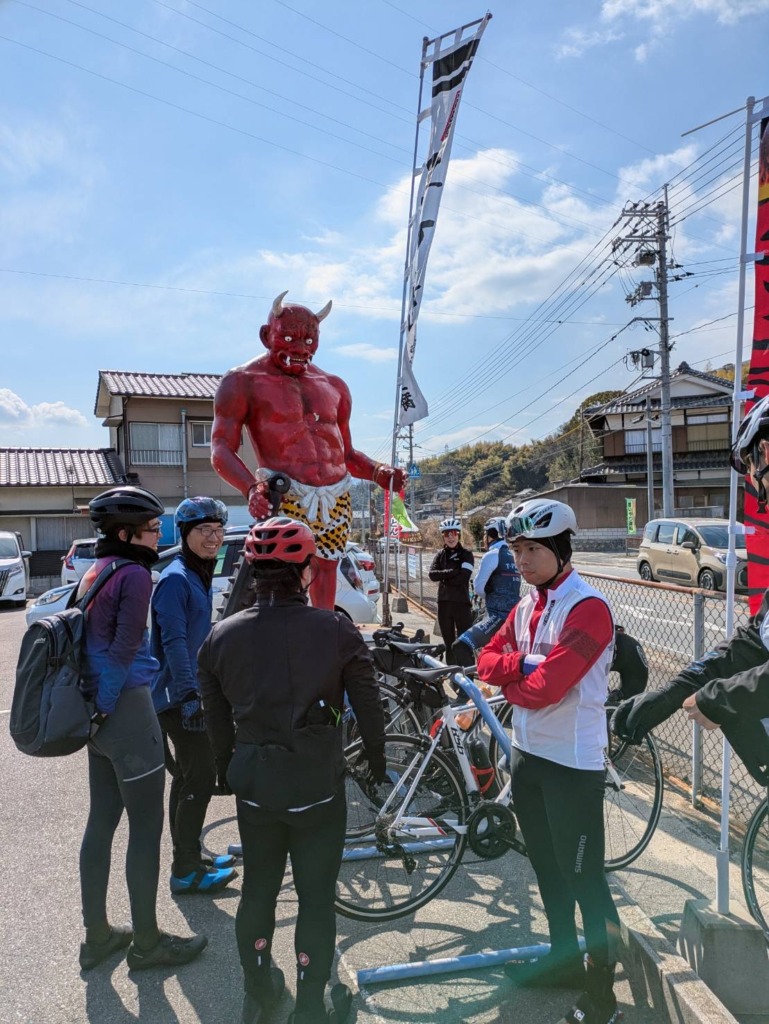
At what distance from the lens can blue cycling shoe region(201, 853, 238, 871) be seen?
3.38 meters

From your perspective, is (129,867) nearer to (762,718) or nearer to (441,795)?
(441,795)

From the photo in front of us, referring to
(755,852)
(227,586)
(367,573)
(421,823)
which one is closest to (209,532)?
(421,823)

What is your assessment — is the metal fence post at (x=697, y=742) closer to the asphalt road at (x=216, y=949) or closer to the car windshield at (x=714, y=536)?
the asphalt road at (x=216, y=949)

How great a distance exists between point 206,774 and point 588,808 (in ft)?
6.16

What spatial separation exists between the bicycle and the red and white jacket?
2.79 ft

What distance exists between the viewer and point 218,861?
3.40 m

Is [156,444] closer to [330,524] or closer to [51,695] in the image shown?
[330,524]

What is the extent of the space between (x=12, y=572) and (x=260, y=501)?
1459cm

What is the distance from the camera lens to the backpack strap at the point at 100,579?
268cm

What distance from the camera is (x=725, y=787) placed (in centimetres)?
273

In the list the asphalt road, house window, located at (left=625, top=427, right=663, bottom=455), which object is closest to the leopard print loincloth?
the asphalt road

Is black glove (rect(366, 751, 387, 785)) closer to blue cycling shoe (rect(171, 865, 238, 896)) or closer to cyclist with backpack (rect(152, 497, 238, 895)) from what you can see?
cyclist with backpack (rect(152, 497, 238, 895))

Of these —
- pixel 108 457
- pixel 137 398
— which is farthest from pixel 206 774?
pixel 108 457

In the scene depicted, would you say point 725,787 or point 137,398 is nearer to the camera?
point 725,787
